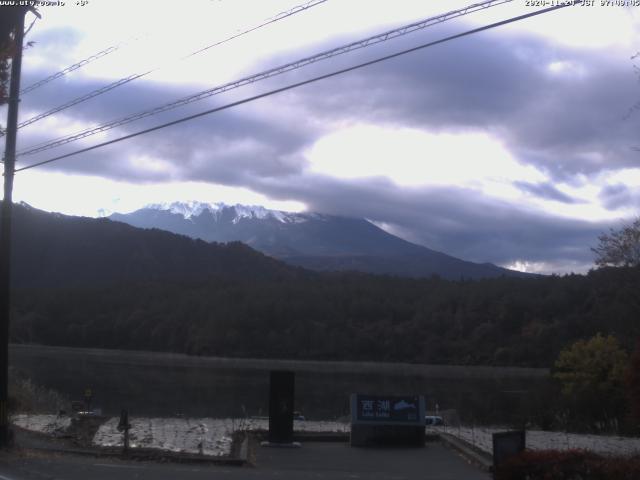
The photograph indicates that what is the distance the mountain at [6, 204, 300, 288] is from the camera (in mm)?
120562

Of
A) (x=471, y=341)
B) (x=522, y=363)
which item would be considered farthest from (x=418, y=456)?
(x=471, y=341)

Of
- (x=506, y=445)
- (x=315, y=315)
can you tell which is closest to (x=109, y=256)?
(x=315, y=315)

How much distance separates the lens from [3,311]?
64.2ft

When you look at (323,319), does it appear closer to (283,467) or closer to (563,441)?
(563,441)

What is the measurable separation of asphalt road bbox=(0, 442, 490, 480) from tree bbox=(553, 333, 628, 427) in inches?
447

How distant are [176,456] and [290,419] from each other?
329 centimetres

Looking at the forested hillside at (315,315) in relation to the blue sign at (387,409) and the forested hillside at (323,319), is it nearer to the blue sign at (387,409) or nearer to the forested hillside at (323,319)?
the forested hillside at (323,319)

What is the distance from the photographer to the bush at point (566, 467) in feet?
35.5

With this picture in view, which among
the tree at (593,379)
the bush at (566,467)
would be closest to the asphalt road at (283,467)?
the bush at (566,467)

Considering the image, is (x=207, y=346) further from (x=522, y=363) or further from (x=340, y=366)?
(x=522, y=363)

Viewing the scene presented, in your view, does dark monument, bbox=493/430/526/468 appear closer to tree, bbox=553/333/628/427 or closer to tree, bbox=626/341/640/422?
tree, bbox=626/341/640/422

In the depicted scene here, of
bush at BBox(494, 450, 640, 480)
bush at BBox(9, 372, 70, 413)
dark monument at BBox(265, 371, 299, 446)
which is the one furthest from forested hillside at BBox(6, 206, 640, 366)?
bush at BBox(494, 450, 640, 480)

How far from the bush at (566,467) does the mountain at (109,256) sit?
354 feet

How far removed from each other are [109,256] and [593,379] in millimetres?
106721
